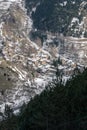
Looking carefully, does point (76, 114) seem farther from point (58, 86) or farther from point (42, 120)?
point (58, 86)

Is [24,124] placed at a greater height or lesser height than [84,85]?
lesser

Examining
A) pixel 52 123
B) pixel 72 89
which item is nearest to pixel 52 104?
pixel 52 123

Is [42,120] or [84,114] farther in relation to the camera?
[42,120]

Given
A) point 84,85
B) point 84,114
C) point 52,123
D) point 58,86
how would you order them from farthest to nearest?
1. point 58,86
2. point 84,85
3. point 52,123
4. point 84,114

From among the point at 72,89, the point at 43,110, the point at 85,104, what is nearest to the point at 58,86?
the point at 72,89

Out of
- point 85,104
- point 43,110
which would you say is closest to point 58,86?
point 43,110

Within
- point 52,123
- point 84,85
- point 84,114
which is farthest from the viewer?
point 84,85

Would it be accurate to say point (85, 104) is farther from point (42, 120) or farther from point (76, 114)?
point (42, 120)

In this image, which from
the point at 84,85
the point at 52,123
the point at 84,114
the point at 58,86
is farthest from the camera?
the point at 58,86

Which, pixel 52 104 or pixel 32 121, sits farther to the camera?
pixel 32 121
